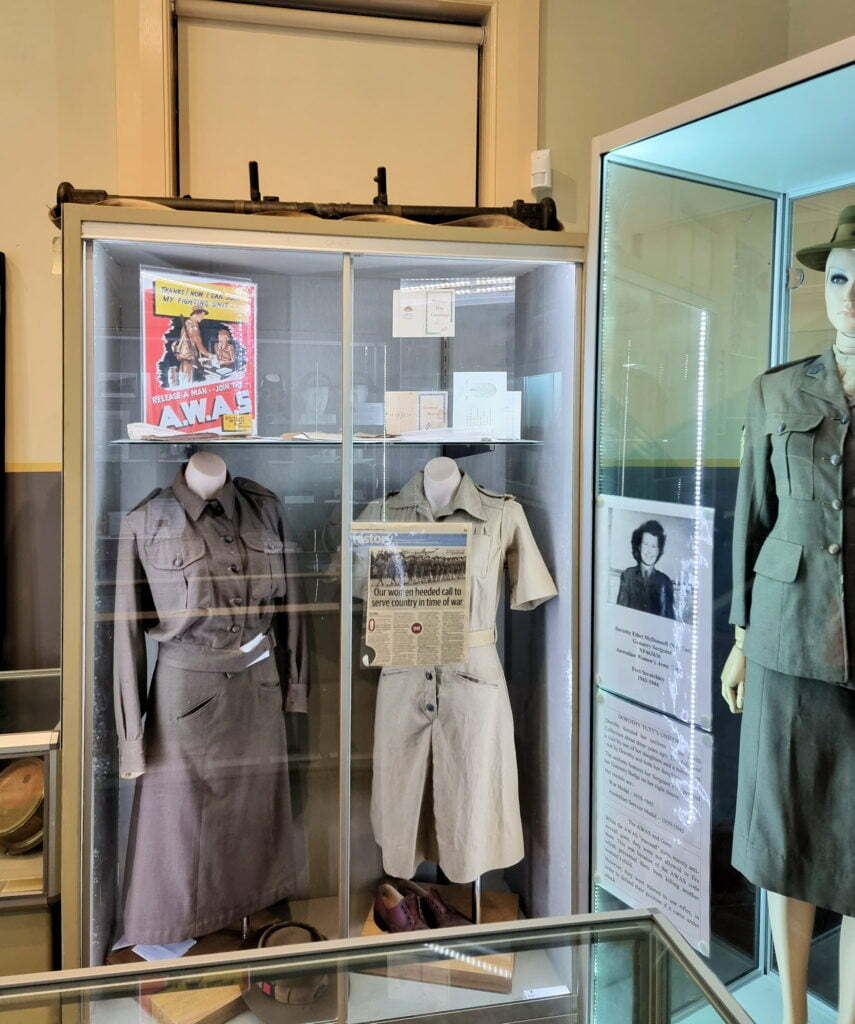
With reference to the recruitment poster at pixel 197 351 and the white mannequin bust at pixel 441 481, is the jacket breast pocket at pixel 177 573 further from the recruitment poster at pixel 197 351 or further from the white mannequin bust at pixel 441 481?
the white mannequin bust at pixel 441 481

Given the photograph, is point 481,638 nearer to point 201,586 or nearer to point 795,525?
point 201,586

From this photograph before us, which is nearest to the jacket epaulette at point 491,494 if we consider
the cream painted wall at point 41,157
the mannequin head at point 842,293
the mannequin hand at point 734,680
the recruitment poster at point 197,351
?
the recruitment poster at point 197,351

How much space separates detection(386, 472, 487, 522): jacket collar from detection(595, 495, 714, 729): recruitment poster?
0.33 metres

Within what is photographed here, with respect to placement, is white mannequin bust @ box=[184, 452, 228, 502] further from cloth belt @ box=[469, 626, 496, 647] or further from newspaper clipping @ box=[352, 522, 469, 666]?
cloth belt @ box=[469, 626, 496, 647]

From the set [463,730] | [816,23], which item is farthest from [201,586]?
[816,23]

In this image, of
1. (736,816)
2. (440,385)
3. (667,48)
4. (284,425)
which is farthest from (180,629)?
(667,48)

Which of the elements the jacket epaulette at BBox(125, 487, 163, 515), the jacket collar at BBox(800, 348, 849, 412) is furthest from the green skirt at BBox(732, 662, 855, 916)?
the jacket epaulette at BBox(125, 487, 163, 515)

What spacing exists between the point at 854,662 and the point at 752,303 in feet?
2.72

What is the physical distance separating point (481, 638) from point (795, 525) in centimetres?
90

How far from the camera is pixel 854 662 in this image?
5.08 ft

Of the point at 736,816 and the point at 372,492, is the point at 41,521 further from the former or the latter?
the point at 736,816

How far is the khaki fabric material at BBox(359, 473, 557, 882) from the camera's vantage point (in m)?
2.27

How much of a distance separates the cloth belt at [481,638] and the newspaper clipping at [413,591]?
20 mm

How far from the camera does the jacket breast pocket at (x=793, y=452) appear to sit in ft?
5.30
